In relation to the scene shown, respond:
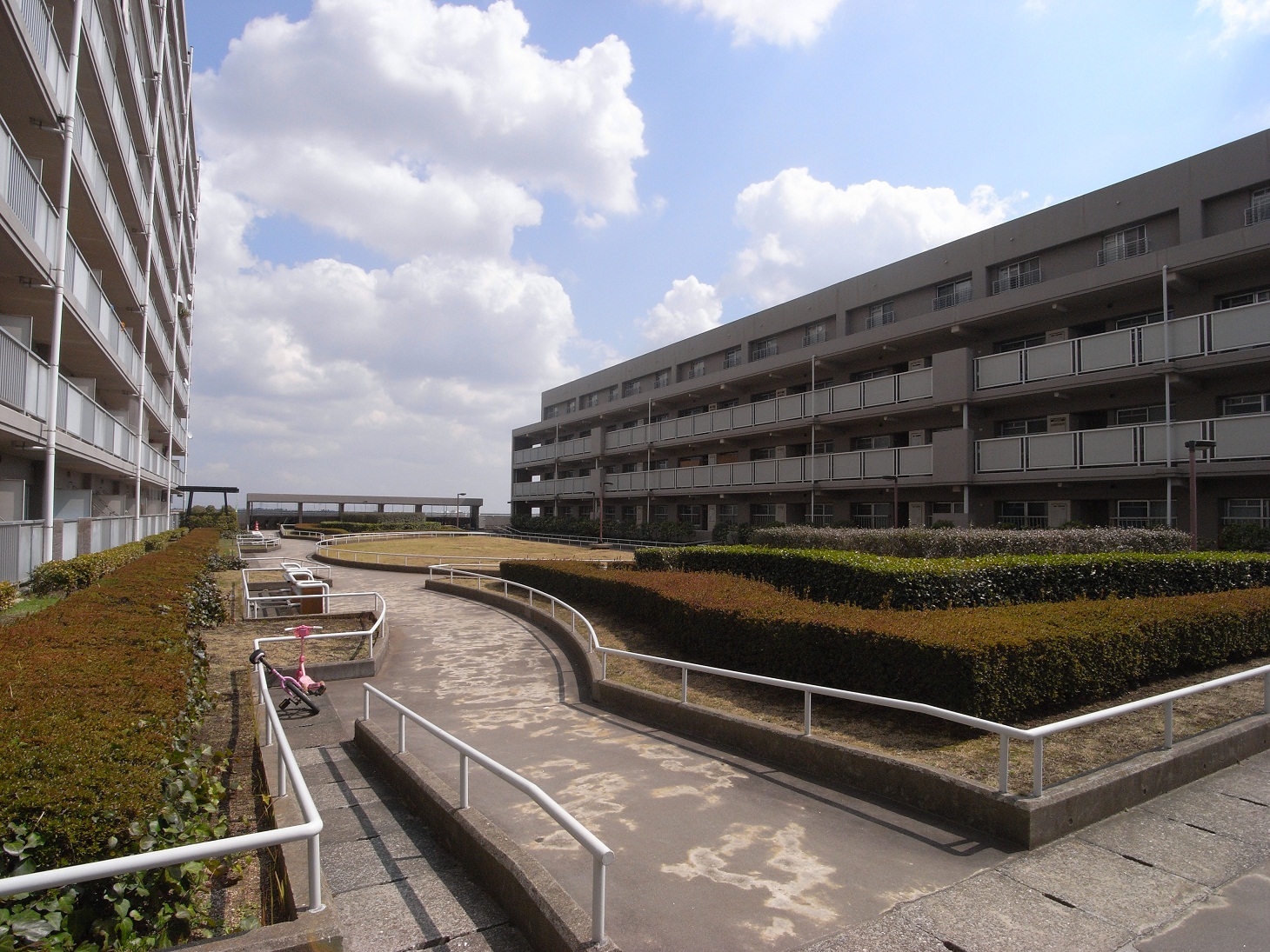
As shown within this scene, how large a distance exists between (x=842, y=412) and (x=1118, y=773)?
22156 millimetres

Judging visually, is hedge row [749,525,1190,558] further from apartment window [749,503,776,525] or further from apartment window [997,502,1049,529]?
apartment window [749,503,776,525]

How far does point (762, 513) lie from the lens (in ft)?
107

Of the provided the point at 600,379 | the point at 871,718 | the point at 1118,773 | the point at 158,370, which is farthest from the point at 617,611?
the point at 600,379

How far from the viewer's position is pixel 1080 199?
68.2 feet

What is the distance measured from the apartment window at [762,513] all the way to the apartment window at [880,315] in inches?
349

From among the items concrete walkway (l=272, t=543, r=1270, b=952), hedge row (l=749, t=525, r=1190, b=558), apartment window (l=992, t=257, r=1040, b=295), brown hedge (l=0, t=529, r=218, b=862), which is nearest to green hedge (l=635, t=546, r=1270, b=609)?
hedge row (l=749, t=525, r=1190, b=558)

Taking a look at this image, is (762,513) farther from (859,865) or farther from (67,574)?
(859,865)

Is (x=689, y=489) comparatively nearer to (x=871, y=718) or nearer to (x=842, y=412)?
(x=842, y=412)

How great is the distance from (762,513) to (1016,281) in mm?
14467

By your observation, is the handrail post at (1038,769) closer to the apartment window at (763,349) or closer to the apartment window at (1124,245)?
the apartment window at (1124,245)

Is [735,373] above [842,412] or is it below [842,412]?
above

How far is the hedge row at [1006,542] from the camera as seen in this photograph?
13711 mm

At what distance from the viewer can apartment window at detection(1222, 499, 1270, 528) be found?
16.4 meters

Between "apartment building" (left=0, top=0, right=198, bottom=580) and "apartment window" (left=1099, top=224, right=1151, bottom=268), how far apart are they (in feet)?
79.1
